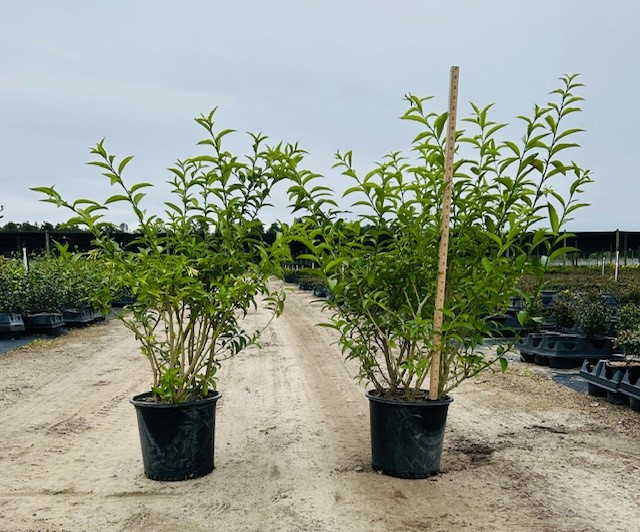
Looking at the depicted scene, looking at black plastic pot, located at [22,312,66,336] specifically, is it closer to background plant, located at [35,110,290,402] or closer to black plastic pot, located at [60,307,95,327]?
black plastic pot, located at [60,307,95,327]

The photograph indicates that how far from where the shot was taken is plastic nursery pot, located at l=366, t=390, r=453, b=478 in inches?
161

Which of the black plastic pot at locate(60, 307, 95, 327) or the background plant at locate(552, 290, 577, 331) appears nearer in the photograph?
the background plant at locate(552, 290, 577, 331)

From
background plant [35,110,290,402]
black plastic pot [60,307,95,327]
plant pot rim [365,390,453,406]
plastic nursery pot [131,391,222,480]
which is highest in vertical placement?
background plant [35,110,290,402]

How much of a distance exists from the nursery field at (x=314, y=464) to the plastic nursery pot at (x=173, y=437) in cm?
10

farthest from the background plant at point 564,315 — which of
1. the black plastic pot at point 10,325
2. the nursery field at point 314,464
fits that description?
the black plastic pot at point 10,325

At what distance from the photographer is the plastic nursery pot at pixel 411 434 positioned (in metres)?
4.09

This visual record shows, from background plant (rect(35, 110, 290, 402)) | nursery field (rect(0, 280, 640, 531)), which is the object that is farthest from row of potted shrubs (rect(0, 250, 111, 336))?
background plant (rect(35, 110, 290, 402))

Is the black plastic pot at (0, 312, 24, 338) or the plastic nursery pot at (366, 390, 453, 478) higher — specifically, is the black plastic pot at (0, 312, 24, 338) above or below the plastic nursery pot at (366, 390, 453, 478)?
below

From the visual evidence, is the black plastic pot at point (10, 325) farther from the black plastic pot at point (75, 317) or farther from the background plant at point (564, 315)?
the background plant at point (564, 315)

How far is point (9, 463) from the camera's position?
4.56 metres

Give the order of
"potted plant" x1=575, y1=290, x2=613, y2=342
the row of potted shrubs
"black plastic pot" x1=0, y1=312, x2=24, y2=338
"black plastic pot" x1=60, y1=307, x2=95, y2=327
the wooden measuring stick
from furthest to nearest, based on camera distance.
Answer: "black plastic pot" x1=60, y1=307, x2=95, y2=327
the row of potted shrubs
"black plastic pot" x1=0, y1=312, x2=24, y2=338
"potted plant" x1=575, y1=290, x2=613, y2=342
the wooden measuring stick

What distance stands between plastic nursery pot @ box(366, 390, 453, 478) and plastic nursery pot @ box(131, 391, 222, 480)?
3.80 ft

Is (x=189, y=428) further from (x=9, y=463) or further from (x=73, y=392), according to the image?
(x=73, y=392)

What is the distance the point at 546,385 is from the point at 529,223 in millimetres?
4100
